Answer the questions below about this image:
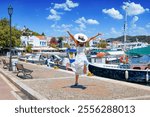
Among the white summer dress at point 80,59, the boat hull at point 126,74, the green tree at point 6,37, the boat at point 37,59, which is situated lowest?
the boat hull at point 126,74

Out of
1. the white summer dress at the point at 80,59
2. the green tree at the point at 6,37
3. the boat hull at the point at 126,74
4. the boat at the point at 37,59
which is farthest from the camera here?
the green tree at the point at 6,37

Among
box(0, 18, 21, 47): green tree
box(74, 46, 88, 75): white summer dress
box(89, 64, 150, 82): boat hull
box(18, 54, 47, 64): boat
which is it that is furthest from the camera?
box(0, 18, 21, 47): green tree

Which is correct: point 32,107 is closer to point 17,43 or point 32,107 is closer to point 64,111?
point 64,111

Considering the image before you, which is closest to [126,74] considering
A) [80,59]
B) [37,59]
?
[80,59]

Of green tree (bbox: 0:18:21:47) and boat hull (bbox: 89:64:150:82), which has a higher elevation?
green tree (bbox: 0:18:21:47)

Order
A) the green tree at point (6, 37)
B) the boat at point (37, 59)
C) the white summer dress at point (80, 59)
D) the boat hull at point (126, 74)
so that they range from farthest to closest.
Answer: the green tree at point (6, 37) < the boat at point (37, 59) < the boat hull at point (126, 74) < the white summer dress at point (80, 59)

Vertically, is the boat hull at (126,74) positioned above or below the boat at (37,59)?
below

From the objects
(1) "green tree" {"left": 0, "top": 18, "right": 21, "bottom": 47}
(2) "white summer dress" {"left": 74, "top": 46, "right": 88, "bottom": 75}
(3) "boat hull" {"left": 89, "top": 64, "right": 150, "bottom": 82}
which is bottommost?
(3) "boat hull" {"left": 89, "top": 64, "right": 150, "bottom": 82}

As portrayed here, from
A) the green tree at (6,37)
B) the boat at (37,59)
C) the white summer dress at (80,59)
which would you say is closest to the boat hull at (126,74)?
the white summer dress at (80,59)

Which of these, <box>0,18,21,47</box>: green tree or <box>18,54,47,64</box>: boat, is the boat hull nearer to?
<box>18,54,47,64</box>: boat

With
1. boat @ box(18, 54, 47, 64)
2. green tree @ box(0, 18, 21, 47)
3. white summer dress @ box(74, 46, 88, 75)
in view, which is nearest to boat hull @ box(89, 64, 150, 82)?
white summer dress @ box(74, 46, 88, 75)

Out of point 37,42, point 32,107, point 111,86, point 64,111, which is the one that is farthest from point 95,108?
point 37,42

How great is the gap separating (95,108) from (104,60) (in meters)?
28.8

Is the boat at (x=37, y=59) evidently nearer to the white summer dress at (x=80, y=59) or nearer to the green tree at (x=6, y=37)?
the white summer dress at (x=80, y=59)
